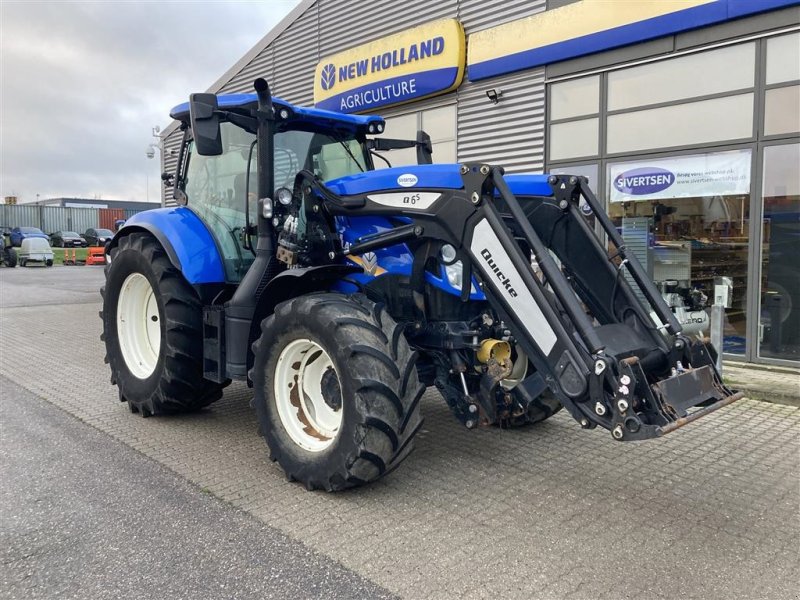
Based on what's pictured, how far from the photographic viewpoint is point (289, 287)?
441 centimetres

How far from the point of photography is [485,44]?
9445 millimetres

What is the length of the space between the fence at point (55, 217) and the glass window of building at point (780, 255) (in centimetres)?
3943

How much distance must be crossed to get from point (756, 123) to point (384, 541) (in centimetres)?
635

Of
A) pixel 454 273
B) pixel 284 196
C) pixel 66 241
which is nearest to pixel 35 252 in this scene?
pixel 66 241

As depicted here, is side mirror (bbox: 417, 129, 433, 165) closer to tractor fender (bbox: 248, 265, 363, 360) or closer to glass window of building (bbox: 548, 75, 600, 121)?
tractor fender (bbox: 248, 265, 363, 360)

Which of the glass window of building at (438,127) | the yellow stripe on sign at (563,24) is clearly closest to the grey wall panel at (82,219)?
the glass window of building at (438,127)

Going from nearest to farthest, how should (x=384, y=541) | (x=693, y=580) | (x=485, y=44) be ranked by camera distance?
1. (x=693, y=580)
2. (x=384, y=541)
3. (x=485, y=44)

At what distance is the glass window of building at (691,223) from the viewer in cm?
736

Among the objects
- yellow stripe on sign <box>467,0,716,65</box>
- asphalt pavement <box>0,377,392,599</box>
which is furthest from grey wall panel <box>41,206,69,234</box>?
asphalt pavement <box>0,377,392,599</box>

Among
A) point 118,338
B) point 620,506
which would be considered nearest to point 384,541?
point 620,506

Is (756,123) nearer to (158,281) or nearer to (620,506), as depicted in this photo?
(620,506)

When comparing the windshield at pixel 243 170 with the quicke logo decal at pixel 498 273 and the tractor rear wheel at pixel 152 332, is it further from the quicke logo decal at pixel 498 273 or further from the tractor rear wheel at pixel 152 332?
the quicke logo decal at pixel 498 273

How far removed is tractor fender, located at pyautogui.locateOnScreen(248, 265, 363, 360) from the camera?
4.29m

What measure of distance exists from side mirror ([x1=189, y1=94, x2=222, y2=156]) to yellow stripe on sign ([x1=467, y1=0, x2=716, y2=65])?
18.6 ft
